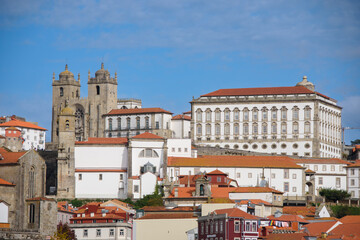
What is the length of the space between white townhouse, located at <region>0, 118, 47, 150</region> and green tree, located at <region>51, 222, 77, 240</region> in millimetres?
62859

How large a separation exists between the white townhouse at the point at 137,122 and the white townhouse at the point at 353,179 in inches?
1069

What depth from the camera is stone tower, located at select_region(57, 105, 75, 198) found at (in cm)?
11488

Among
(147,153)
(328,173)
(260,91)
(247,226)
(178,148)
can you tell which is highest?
(260,91)

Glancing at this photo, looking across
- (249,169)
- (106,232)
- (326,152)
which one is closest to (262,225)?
(106,232)

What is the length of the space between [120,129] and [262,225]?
58587 mm

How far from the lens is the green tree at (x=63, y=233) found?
279ft

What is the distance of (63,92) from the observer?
6038 inches

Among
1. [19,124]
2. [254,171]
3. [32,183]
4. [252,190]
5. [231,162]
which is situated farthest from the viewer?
[19,124]

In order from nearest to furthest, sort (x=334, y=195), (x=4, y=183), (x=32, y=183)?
(x=4, y=183), (x=32, y=183), (x=334, y=195)

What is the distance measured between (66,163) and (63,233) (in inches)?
1167

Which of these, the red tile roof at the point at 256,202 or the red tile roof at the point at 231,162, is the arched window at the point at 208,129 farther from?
the red tile roof at the point at 256,202

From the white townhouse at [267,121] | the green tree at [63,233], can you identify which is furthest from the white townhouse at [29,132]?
the green tree at [63,233]

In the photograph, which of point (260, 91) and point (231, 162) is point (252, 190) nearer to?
point (231, 162)

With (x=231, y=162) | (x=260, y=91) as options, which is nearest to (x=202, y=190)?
(x=231, y=162)
